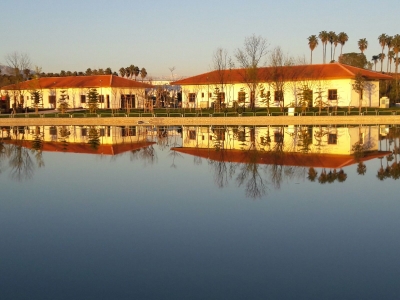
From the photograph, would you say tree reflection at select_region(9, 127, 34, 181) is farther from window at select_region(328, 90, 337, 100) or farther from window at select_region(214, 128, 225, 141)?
window at select_region(328, 90, 337, 100)

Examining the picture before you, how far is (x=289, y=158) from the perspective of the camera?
1428cm

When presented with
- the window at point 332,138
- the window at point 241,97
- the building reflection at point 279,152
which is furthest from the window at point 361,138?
the window at point 241,97

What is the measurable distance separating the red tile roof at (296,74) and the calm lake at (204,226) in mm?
19097

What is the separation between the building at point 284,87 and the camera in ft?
110

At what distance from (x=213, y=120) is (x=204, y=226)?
2095 centimetres

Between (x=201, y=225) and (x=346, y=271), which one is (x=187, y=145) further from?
(x=346, y=271)

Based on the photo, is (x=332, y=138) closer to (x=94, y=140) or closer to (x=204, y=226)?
(x=94, y=140)

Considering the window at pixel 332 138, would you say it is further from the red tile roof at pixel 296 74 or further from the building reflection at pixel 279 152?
the red tile roof at pixel 296 74

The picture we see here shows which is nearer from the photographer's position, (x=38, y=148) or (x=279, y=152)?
(x=279, y=152)

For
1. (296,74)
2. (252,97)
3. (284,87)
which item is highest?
(296,74)

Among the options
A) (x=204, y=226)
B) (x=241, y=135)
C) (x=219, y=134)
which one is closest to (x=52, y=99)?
(x=219, y=134)

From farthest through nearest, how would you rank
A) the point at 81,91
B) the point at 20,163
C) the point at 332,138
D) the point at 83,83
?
1. the point at 83,83
2. the point at 81,91
3. the point at 332,138
4. the point at 20,163

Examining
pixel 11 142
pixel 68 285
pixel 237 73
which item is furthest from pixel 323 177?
pixel 237 73

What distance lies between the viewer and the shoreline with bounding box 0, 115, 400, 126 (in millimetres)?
26828
